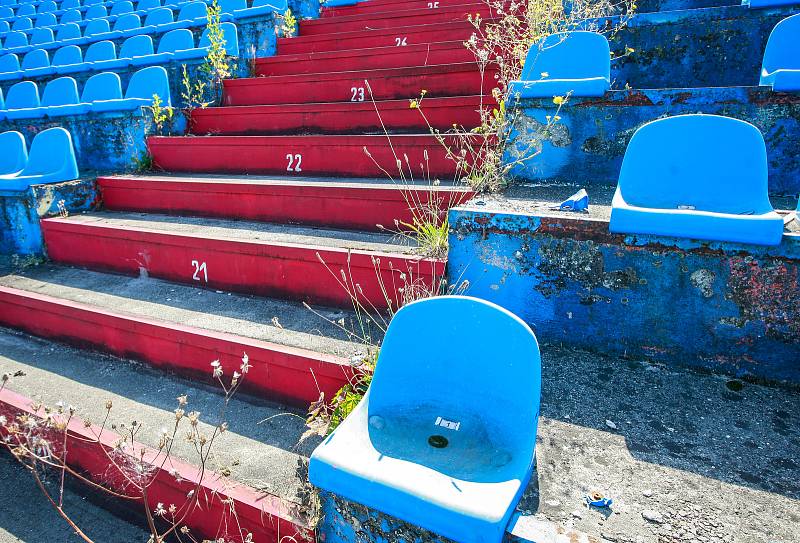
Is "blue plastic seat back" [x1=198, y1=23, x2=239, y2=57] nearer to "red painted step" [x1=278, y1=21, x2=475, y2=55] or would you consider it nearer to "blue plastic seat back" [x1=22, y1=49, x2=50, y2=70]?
"red painted step" [x1=278, y1=21, x2=475, y2=55]

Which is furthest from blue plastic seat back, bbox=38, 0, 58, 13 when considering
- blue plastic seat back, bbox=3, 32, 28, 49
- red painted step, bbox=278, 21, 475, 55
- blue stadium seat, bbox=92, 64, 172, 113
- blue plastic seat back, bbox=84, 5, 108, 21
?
red painted step, bbox=278, 21, 475, 55

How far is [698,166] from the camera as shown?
215 centimetres

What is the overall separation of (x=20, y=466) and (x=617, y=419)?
9.06 feet

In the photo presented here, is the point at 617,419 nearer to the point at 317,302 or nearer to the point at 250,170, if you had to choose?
the point at 317,302

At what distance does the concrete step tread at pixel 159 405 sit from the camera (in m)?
1.96

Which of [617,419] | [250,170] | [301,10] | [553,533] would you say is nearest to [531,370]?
[553,533]

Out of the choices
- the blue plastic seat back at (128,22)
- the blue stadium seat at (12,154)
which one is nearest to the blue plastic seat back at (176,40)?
the blue plastic seat back at (128,22)

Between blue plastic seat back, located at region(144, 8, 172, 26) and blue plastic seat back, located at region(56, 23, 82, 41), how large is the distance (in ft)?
4.70

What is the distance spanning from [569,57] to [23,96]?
20.6 feet

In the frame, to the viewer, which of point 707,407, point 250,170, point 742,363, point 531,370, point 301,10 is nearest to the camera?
point 531,370

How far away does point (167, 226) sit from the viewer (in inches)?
138

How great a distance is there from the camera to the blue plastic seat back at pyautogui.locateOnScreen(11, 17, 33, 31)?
9570 mm

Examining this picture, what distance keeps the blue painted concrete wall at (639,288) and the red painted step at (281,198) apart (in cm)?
56

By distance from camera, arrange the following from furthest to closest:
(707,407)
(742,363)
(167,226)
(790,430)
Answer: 1. (167,226)
2. (742,363)
3. (707,407)
4. (790,430)
